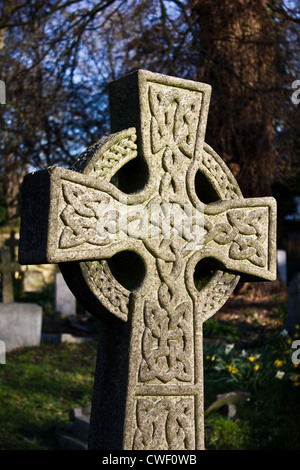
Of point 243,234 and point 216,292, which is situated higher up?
point 243,234

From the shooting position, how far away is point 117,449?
299 centimetres

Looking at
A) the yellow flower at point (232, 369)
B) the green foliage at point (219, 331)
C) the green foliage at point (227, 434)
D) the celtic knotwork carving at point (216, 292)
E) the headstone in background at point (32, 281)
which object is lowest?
the green foliage at point (227, 434)

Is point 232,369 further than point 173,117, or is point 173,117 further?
point 232,369

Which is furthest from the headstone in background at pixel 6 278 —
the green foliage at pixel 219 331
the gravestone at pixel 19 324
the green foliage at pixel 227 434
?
the green foliage at pixel 227 434

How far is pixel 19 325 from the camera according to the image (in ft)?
29.0

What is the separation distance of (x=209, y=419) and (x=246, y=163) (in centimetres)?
603

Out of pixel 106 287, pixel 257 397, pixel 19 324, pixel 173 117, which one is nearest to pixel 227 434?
pixel 257 397

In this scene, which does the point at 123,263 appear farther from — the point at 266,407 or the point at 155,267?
the point at 266,407

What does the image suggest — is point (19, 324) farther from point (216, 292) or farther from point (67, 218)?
point (67, 218)

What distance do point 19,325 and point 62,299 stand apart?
9.74ft

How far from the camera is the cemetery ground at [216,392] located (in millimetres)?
5492

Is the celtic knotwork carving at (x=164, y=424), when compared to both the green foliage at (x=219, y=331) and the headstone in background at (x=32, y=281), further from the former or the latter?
the headstone in background at (x=32, y=281)

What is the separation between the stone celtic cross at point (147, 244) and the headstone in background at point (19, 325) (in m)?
5.72
